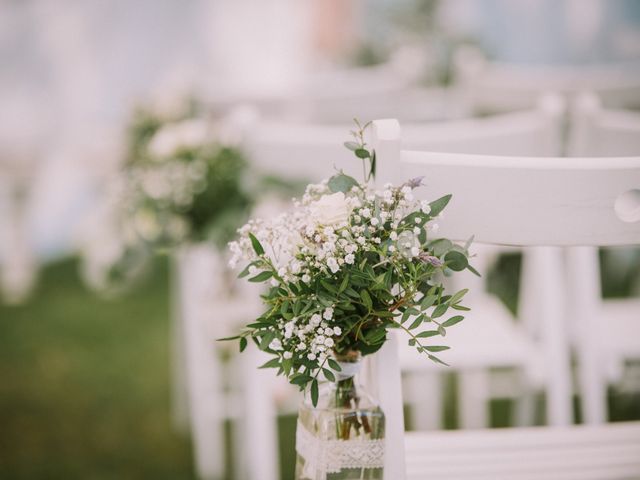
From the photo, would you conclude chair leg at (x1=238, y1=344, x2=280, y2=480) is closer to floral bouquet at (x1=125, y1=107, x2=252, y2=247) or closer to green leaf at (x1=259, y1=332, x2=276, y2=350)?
Result: floral bouquet at (x1=125, y1=107, x2=252, y2=247)

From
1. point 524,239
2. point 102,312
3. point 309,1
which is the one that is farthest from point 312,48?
point 524,239

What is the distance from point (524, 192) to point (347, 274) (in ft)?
0.72

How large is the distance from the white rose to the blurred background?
50 centimetres

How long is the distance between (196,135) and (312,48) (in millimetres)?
3714

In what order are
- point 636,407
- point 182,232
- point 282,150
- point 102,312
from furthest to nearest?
point 102,312 → point 636,407 → point 182,232 → point 282,150

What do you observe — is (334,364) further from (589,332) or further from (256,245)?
(589,332)

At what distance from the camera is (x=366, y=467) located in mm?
741

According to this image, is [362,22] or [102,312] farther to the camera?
[362,22]

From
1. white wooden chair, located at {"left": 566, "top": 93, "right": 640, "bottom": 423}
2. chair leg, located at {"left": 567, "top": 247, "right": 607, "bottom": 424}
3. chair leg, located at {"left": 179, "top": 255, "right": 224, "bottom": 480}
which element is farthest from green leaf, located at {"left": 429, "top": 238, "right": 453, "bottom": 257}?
chair leg, located at {"left": 179, "top": 255, "right": 224, "bottom": 480}

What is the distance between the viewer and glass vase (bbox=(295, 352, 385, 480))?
2.42 ft

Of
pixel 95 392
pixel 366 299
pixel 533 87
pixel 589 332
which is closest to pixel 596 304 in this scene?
pixel 589 332

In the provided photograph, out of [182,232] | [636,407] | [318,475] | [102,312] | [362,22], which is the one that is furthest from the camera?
[362,22]

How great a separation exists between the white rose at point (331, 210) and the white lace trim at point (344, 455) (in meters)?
0.24

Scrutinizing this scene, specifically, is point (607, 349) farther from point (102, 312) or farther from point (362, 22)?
point (362, 22)
